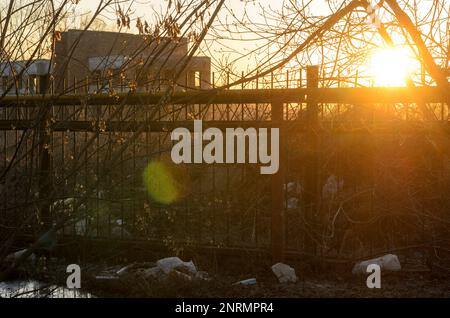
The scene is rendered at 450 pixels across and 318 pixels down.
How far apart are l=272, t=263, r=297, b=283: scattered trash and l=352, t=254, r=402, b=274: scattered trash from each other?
0.53m

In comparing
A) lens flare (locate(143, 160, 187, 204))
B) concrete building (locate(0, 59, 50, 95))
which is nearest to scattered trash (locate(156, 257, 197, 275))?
lens flare (locate(143, 160, 187, 204))

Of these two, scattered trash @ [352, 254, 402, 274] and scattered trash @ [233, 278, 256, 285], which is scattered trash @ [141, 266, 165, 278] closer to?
scattered trash @ [233, 278, 256, 285]

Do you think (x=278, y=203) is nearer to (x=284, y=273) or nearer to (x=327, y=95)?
(x=284, y=273)

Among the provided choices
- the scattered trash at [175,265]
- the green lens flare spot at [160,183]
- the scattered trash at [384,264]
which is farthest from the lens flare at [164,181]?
the scattered trash at [384,264]

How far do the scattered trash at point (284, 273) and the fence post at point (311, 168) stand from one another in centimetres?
29

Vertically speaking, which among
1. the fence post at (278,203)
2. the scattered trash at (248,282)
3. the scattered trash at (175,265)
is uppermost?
the fence post at (278,203)

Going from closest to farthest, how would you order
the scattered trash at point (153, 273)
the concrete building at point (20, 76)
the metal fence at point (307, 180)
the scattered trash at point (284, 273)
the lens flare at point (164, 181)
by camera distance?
the concrete building at point (20, 76) < the scattered trash at point (153, 273) < the scattered trash at point (284, 273) < the metal fence at point (307, 180) < the lens flare at point (164, 181)

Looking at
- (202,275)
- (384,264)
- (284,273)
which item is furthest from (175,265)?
(384,264)

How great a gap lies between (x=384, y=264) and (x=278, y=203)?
0.99 metres

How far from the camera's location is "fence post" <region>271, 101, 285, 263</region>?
5.41 m

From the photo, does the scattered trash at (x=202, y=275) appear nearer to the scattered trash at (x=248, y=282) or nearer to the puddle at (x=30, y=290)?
the scattered trash at (x=248, y=282)

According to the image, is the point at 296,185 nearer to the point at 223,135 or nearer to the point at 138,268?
the point at 223,135

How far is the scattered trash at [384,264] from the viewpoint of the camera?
17.7 ft
